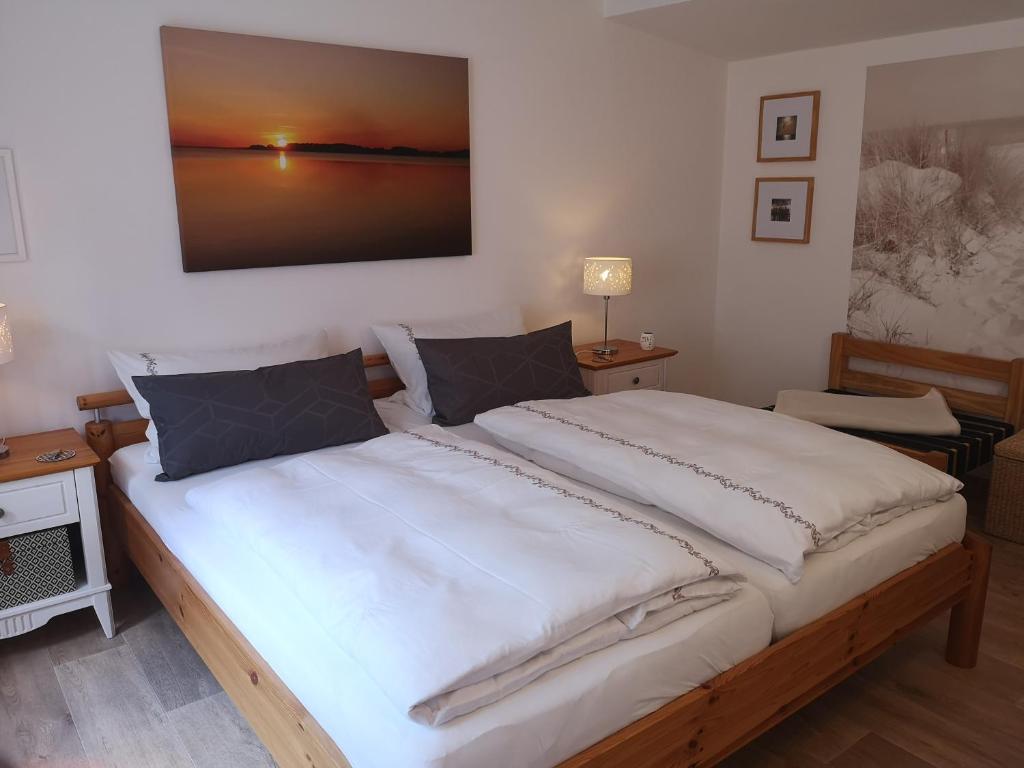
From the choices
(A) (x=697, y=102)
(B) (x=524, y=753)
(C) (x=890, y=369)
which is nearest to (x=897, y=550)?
(B) (x=524, y=753)

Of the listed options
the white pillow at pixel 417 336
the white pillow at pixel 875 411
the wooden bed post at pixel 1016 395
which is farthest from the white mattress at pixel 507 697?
the wooden bed post at pixel 1016 395

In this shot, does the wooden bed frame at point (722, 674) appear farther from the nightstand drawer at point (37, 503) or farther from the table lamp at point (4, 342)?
the table lamp at point (4, 342)

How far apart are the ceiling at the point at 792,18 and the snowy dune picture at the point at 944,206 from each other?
226 mm

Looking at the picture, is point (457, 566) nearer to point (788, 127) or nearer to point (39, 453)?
point (39, 453)

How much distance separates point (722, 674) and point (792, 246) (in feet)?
10.6

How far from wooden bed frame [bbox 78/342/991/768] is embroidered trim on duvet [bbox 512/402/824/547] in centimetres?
24

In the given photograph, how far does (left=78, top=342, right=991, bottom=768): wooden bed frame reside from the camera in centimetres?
163

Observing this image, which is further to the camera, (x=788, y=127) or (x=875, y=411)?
(x=788, y=127)

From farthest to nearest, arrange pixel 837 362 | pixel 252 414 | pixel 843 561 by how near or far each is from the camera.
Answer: pixel 837 362, pixel 252 414, pixel 843 561

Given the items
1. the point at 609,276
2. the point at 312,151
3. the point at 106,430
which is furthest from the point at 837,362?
the point at 106,430

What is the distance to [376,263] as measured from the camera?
3.46 meters

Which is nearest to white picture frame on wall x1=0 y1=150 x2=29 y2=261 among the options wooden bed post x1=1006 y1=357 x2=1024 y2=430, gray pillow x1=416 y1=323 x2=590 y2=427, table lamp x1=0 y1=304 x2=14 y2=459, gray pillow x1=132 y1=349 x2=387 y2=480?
table lamp x1=0 y1=304 x2=14 y2=459

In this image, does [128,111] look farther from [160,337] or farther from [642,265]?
[642,265]

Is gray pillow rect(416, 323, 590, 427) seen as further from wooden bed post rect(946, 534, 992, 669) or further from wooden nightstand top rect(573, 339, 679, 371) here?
wooden bed post rect(946, 534, 992, 669)
